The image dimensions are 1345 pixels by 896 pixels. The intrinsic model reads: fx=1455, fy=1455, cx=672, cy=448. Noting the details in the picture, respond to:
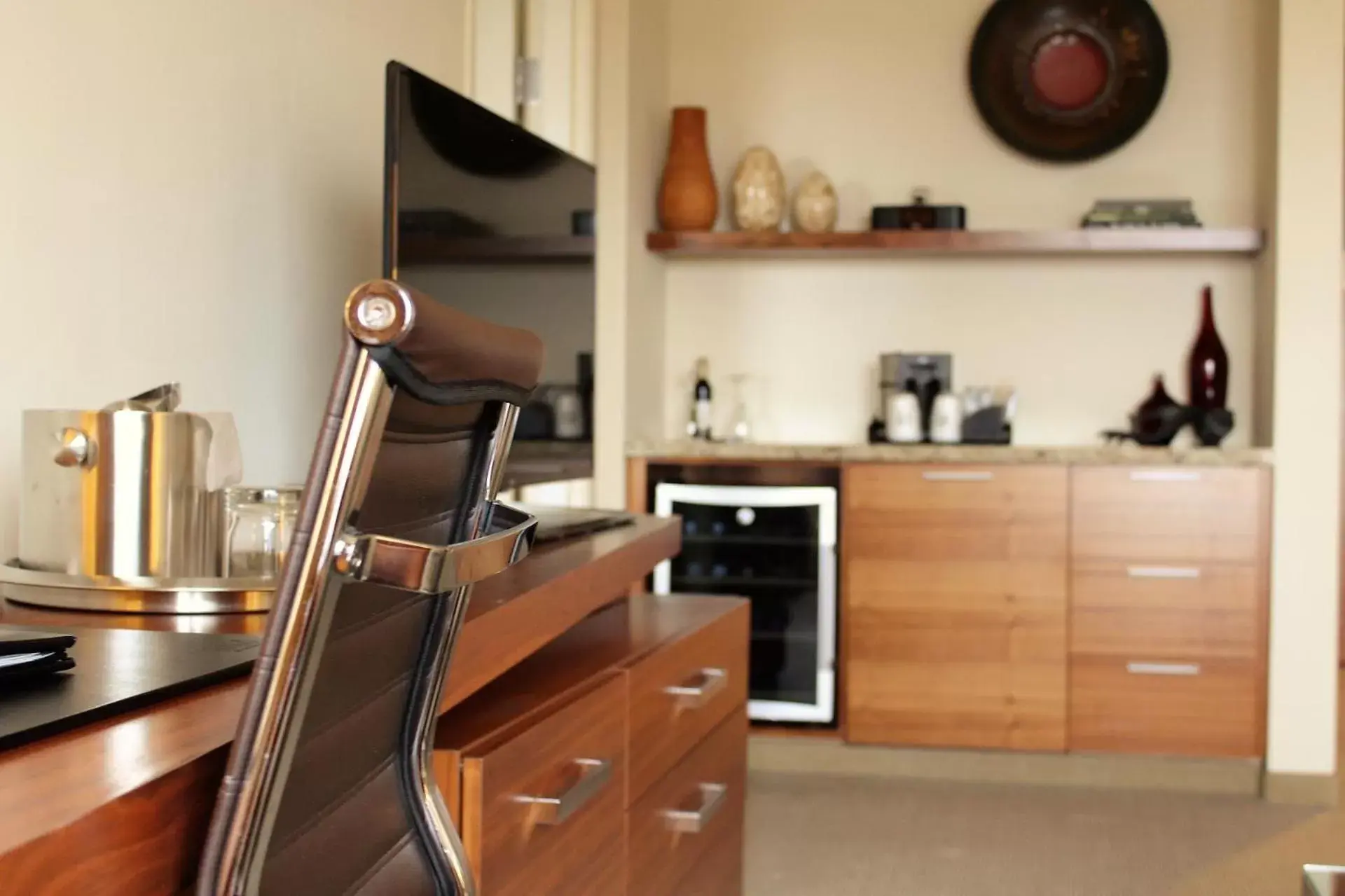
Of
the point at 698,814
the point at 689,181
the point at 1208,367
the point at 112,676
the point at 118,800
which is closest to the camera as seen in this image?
the point at 118,800

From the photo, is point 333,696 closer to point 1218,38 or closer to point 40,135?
point 40,135

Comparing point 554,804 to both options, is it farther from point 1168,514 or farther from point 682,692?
point 1168,514

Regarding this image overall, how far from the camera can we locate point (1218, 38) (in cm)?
441

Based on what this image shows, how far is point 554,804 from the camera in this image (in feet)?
4.86

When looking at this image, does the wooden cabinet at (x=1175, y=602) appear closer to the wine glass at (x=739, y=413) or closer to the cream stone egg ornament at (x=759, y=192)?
the wine glass at (x=739, y=413)

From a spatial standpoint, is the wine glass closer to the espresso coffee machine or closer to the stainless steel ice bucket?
the espresso coffee machine

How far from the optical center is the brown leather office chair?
0.78m

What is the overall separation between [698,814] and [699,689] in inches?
6.8

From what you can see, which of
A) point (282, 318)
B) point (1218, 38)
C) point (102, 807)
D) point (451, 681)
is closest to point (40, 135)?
point (282, 318)

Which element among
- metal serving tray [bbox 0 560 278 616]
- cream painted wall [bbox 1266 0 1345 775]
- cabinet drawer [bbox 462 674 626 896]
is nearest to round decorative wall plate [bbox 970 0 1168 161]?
cream painted wall [bbox 1266 0 1345 775]

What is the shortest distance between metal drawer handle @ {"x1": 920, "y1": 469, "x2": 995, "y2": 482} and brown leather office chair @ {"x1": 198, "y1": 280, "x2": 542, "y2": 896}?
9.79 feet

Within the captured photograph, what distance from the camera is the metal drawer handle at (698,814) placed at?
1.95 metres

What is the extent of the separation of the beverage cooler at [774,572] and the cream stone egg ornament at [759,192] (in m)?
0.88

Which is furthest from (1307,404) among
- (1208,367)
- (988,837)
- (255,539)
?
(255,539)
